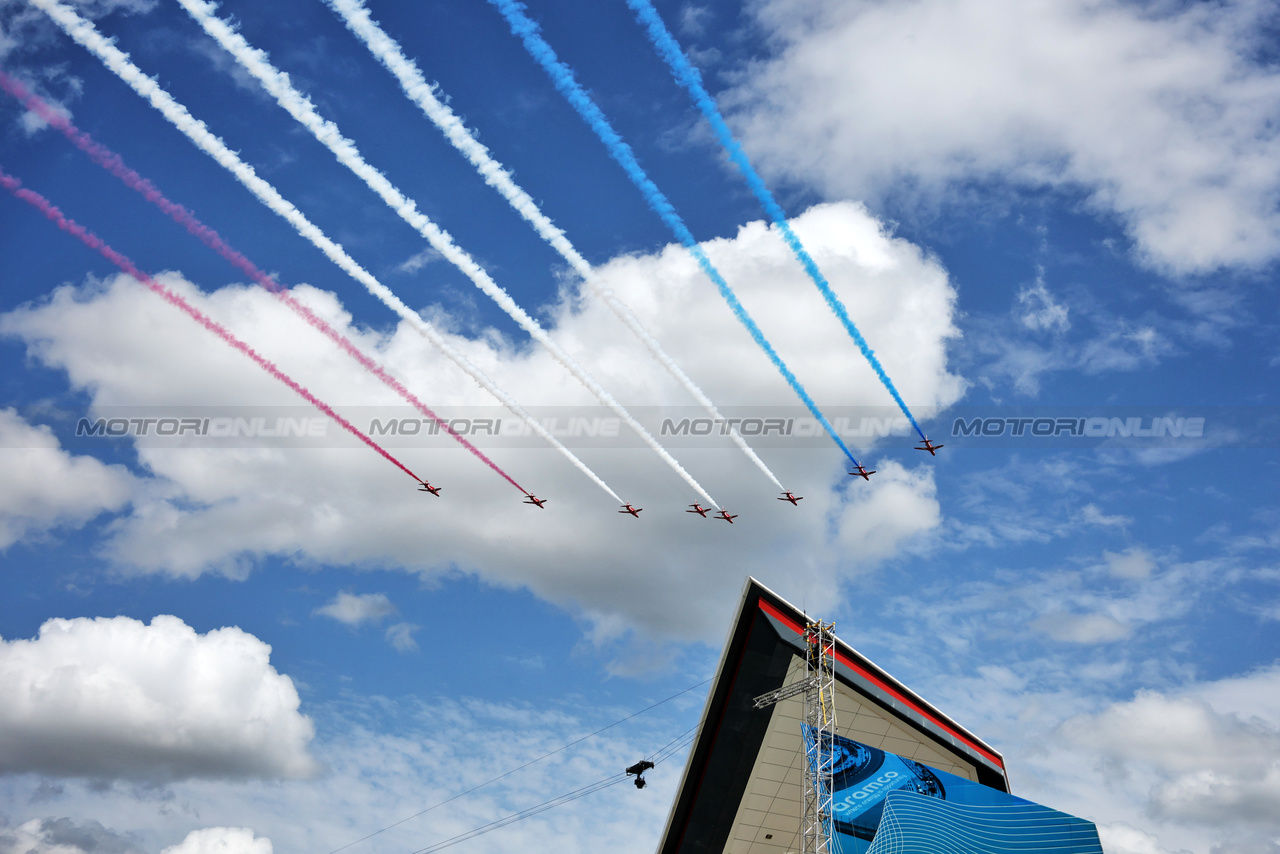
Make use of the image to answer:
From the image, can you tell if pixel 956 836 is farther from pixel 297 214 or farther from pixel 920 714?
pixel 297 214

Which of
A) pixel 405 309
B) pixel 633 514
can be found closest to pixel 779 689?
pixel 633 514

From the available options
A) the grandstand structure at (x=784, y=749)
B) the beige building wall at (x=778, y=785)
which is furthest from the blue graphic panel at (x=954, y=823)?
the beige building wall at (x=778, y=785)

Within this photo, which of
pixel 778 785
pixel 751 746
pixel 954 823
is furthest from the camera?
pixel 778 785

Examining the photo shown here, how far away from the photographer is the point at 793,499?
5925cm

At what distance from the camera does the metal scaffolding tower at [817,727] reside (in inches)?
2007

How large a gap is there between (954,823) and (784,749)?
13.0 meters

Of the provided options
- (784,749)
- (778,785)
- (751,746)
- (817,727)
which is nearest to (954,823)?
(817,727)

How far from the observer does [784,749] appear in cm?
5803

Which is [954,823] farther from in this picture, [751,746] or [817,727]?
[751,746]

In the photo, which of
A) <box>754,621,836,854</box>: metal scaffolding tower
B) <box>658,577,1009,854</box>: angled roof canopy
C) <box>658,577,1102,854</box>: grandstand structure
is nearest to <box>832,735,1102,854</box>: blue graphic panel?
<box>658,577,1102,854</box>: grandstand structure

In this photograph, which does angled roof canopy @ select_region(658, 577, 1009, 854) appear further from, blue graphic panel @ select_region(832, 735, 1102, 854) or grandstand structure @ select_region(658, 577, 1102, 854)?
blue graphic panel @ select_region(832, 735, 1102, 854)

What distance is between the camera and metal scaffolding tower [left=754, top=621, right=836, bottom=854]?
5097 cm

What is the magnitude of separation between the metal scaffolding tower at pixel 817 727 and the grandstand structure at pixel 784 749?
10.3 inches

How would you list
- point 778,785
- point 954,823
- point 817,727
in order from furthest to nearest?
point 778,785 → point 817,727 → point 954,823
